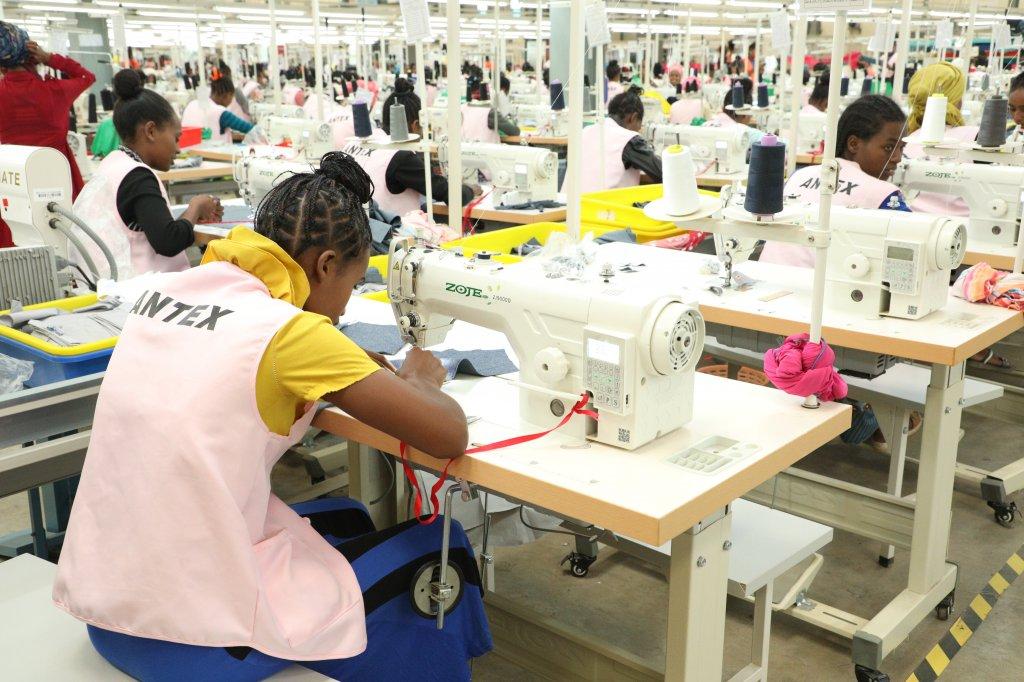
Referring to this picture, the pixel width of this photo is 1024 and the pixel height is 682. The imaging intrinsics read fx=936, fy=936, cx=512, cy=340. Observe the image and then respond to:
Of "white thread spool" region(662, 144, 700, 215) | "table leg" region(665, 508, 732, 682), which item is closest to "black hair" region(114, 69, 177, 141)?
"white thread spool" region(662, 144, 700, 215)

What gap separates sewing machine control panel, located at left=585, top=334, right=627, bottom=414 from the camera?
63.2 inches

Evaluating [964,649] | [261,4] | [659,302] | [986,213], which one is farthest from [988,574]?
[261,4]

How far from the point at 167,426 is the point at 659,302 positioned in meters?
0.83

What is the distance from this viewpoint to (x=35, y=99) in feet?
15.8

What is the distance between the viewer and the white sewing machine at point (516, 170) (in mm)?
4645

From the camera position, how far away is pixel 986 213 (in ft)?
11.5

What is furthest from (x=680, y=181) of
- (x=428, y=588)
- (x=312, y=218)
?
(x=428, y=588)

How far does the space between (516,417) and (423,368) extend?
21 cm

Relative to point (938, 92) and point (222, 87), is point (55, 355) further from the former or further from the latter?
point (222, 87)

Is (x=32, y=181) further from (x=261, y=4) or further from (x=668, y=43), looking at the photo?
(x=668, y=43)

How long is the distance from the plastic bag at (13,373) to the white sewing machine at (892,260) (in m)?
2.08

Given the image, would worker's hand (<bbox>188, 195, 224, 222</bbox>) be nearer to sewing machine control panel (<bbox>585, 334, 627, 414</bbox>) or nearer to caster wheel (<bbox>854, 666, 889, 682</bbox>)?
sewing machine control panel (<bbox>585, 334, 627, 414</bbox>)

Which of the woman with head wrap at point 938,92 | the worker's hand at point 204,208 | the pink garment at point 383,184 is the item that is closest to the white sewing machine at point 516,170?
the pink garment at point 383,184

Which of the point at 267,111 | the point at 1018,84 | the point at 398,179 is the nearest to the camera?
the point at 398,179
